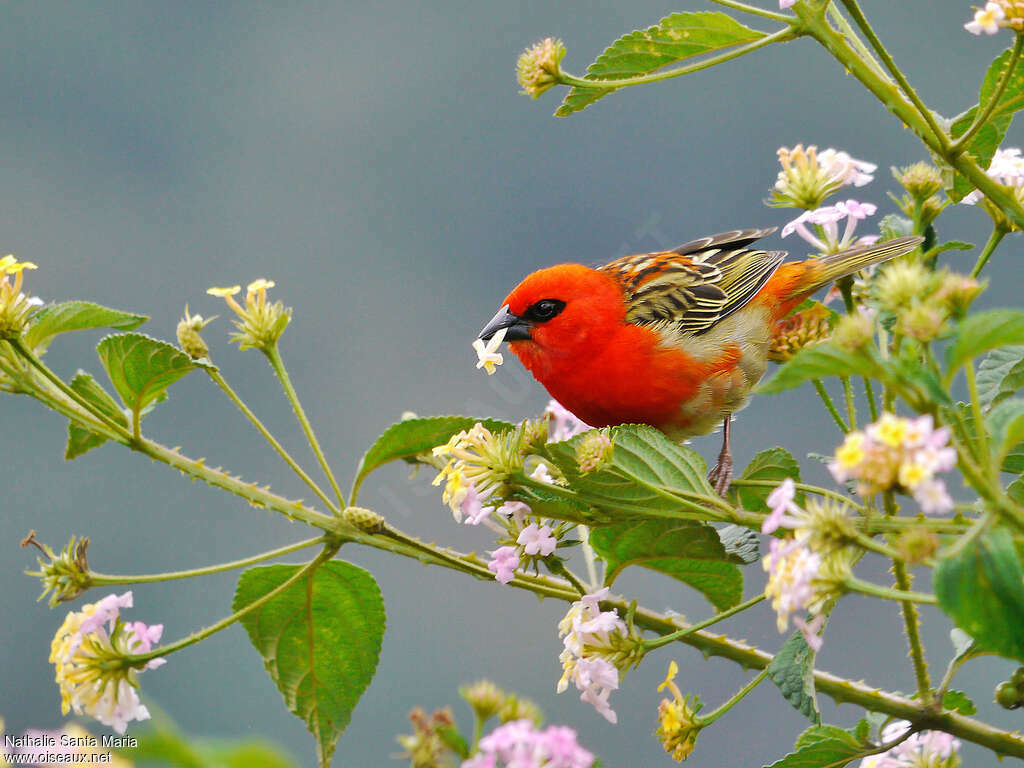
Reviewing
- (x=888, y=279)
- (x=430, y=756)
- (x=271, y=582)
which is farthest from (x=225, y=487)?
(x=888, y=279)

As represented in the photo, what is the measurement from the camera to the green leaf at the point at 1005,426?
4.32 ft

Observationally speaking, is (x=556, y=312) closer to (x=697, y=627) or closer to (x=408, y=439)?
(x=408, y=439)

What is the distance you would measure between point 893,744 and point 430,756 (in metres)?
0.99

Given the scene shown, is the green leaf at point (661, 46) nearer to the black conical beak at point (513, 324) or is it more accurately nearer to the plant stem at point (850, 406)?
the plant stem at point (850, 406)

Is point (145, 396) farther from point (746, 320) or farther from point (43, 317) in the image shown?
point (746, 320)

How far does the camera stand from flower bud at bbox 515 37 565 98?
7.45 feet

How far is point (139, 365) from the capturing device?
2236mm

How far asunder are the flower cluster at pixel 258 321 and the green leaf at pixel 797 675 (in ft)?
3.80

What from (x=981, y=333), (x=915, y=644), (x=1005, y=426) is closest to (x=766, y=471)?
(x=915, y=644)

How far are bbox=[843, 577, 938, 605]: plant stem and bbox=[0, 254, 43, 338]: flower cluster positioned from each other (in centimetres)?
156

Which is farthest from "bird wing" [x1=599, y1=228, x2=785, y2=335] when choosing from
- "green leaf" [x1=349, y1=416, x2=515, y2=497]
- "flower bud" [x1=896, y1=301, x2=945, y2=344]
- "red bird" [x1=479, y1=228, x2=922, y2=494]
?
"flower bud" [x1=896, y1=301, x2=945, y2=344]

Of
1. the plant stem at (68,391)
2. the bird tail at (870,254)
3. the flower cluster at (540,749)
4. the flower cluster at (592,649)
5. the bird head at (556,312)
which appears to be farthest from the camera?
the bird head at (556,312)

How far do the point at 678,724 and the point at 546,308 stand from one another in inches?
57.8

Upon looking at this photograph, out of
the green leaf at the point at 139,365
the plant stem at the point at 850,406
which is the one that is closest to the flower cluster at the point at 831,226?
the plant stem at the point at 850,406
